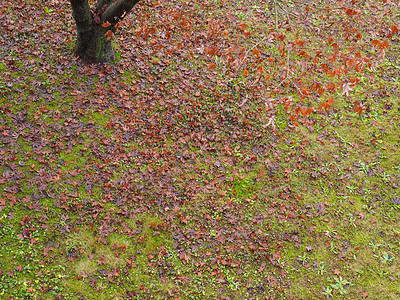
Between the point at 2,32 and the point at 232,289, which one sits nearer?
the point at 232,289

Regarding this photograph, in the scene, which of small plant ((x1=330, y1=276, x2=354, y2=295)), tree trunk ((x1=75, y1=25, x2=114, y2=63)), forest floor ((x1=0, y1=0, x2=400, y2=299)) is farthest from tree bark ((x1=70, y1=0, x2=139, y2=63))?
small plant ((x1=330, y1=276, x2=354, y2=295))

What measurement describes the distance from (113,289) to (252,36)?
7.95m

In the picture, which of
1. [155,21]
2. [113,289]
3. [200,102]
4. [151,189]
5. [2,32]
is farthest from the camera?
[155,21]

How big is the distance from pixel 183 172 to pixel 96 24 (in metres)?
3.57

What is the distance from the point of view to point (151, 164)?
643 centimetres

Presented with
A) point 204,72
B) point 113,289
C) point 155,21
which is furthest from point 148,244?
point 155,21

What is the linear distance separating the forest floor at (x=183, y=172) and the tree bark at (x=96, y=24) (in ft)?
0.92

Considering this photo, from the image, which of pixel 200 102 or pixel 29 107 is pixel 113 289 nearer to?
pixel 29 107

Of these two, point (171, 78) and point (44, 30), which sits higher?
point (44, 30)

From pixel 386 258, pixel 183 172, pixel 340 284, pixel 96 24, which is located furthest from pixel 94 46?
pixel 386 258

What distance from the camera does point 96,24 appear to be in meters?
6.76

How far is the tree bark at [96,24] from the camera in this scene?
6.33 metres

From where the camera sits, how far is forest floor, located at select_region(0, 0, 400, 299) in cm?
512

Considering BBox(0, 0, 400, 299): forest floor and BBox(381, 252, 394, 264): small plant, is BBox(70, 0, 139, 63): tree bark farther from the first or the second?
BBox(381, 252, 394, 264): small plant
